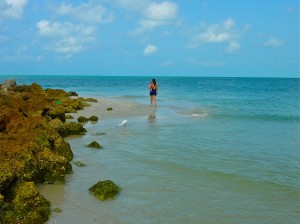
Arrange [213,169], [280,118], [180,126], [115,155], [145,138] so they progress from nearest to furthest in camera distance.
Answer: [213,169], [115,155], [145,138], [180,126], [280,118]

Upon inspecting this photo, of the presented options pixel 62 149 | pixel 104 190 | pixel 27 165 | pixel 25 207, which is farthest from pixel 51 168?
pixel 25 207

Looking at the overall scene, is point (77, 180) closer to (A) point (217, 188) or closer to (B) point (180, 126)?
(A) point (217, 188)

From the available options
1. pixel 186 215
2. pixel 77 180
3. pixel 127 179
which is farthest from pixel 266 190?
pixel 77 180

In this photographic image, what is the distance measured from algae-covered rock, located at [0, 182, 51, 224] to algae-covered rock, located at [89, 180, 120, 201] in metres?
1.11

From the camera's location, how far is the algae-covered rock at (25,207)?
6.33 m

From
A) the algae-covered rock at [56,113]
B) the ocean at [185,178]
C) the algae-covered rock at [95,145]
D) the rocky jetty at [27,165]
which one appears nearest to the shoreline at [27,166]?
the rocky jetty at [27,165]

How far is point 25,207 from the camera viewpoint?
6.67 m

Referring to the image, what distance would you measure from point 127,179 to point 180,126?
9.10 meters

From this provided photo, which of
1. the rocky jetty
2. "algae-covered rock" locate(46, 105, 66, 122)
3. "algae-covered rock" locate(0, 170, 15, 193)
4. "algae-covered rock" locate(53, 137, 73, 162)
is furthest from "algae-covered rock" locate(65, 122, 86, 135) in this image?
"algae-covered rock" locate(0, 170, 15, 193)

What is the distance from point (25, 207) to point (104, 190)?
68.9 inches

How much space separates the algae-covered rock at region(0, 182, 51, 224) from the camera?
6.33m

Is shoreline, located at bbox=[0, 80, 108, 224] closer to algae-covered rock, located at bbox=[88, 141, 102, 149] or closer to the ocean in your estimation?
the ocean

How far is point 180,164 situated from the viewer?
1054 centimetres

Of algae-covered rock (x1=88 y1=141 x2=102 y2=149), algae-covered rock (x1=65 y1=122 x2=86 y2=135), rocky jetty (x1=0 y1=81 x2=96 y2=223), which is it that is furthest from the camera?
algae-covered rock (x1=65 y1=122 x2=86 y2=135)
